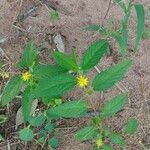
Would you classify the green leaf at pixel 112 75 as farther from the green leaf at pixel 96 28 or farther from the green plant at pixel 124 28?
the green leaf at pixel 96 28

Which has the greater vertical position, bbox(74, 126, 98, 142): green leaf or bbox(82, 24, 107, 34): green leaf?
bbox(82, 24, 107, 34): green leaf

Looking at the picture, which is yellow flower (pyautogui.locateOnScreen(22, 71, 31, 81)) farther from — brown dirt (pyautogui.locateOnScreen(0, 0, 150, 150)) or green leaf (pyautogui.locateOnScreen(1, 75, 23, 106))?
brown dirt (pyautogui.locateOnScreen(0, 0, 150, 150))

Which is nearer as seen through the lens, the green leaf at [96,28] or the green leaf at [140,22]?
the green leaf at [140,22]

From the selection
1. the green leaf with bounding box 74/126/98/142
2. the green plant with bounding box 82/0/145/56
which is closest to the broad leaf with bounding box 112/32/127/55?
the green plant with bounding box 82/0/145/56

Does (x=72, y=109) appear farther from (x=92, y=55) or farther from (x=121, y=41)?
(x=121, y=41)

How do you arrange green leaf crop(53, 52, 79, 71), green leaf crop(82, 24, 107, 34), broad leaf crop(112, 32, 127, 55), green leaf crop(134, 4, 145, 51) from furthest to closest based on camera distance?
green leaf crop(82, 24, 107, 34)
broad leaf crop(112, 32, 127, 55)
green leaf crop(134, 4, 145, 51)
green leaf crop(53, 52, 79, 71)

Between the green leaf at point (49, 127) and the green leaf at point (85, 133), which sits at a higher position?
the green leaf at point (85, 133)

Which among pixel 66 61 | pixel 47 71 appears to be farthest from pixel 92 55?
pixel 47 71

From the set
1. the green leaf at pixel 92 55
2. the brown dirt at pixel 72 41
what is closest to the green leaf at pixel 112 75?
the green leaf at pixel 92 55
